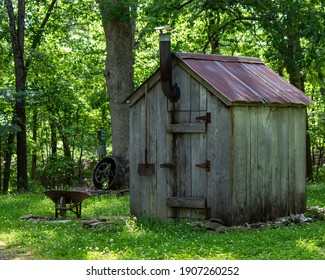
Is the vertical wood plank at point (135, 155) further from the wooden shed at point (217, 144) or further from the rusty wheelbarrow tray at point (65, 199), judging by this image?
the rusty wheelbarrow tray at point (65, 199)

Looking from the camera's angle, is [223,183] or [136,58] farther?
[136,58]

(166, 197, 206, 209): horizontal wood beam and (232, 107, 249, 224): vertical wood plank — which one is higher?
(232, 107, 249, 224): vertical wood plank

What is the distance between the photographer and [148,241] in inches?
395

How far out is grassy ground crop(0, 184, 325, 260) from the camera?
8883 millimetres

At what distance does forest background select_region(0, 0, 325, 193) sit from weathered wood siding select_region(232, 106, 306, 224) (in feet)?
15.4

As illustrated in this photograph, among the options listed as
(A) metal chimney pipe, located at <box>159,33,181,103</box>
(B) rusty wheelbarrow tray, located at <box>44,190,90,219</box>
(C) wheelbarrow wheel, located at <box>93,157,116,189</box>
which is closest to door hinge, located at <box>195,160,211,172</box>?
(A) metal chimney pipe, located at <box>159,33,181,103</box>

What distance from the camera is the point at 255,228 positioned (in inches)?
452

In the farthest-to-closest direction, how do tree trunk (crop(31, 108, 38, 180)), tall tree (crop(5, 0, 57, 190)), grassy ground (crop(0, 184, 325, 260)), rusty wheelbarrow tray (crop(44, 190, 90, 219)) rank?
tree trunk (crop(31, 108, 38, 180)) < tall tree (crop(5, 0, 57, 190)) < rusty wheelbarrow tray (crop(44, 190, 90, 219)) < grassy ground (crop(0, 184, 325, 260))

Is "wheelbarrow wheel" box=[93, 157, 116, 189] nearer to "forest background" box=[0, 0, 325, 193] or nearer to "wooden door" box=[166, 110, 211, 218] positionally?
"forest background" box=[0, 0, 325, 193]
